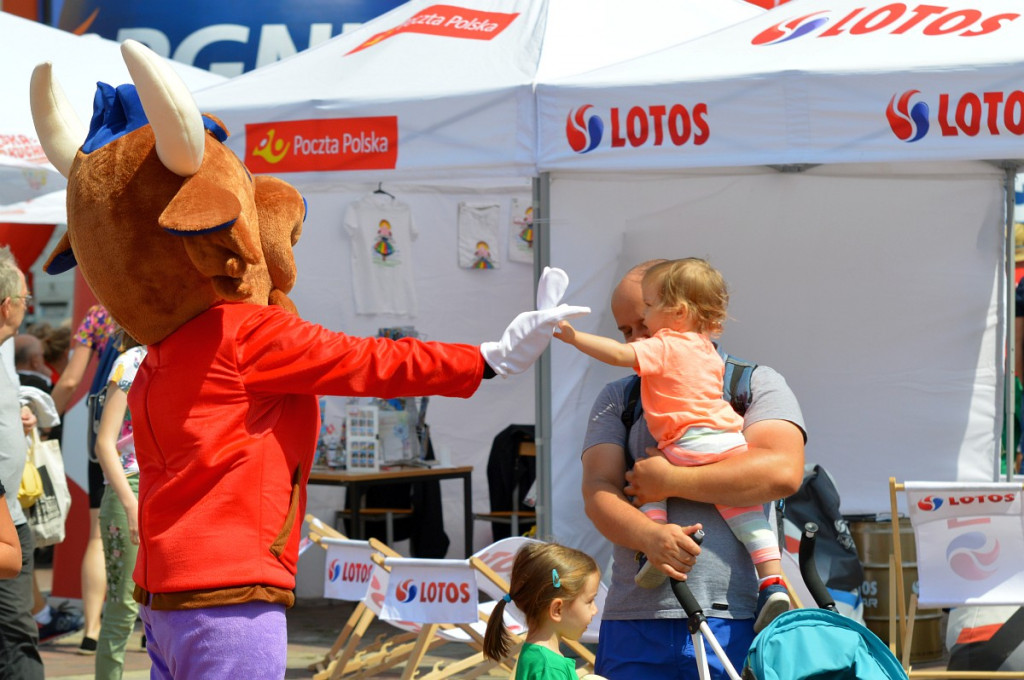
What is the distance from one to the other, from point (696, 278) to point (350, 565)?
2.58 m

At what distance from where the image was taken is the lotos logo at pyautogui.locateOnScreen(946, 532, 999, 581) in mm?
4793

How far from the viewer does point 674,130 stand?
4789 mm

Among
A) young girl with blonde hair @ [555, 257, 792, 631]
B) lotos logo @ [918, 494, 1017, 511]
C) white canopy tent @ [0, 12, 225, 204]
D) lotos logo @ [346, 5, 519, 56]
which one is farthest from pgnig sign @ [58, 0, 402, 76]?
young girl with blonde hair @ [555, 257, 792, 631]

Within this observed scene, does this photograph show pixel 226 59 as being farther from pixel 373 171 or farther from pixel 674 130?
pixel 674 130

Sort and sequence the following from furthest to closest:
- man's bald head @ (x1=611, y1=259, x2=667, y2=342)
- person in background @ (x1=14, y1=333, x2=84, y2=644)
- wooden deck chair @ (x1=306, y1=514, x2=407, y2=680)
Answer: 1. person in background @ (x1=14, y1=333, x2=84, y2=644)
2. wooden deck chair @ (x1=306, y1=514, x2=407, y2=680)
3. man's bald head @ (x1=611, y1=259, x2=667, y2=342)

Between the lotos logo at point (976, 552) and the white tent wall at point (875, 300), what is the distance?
3.46ft

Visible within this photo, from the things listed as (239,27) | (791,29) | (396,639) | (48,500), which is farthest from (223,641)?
(239,27)

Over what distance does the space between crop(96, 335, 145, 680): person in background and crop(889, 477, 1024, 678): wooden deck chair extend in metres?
2.77

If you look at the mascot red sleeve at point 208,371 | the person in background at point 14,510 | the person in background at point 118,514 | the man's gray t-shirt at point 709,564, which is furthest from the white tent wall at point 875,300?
the mascot red sleeve at point 208,371

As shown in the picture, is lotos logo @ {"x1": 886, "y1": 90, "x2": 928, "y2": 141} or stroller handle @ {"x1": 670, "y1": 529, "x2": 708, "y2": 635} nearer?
stroller handle @ {"x1": 670, "y1": 529, "x2": 708, "y2": 635}

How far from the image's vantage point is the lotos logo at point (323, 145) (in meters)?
5.20

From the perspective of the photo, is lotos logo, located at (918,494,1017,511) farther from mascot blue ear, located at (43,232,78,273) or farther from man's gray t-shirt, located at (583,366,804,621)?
mascot blue ear, located at (43,232,78,273)

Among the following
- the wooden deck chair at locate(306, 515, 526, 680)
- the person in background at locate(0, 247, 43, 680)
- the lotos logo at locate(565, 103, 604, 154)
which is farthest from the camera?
the wooden deck chair at locate(306, 515, 526, 680)

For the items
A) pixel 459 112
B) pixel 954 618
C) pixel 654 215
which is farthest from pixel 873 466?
pixel 459 112
